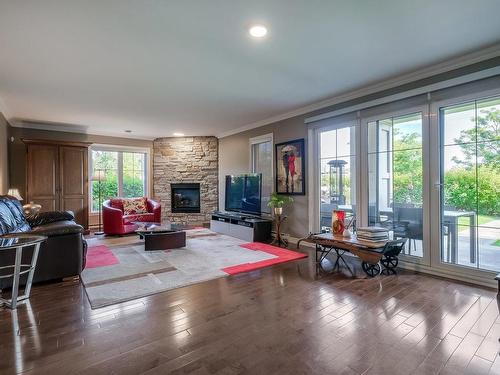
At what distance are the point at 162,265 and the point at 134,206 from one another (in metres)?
3.23

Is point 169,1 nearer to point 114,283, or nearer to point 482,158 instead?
point 114,283

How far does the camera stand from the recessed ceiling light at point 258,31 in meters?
2.42

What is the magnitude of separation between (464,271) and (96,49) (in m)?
4.74

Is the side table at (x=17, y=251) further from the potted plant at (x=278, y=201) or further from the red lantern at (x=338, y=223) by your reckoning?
the potted plant at (x=278, y=201)

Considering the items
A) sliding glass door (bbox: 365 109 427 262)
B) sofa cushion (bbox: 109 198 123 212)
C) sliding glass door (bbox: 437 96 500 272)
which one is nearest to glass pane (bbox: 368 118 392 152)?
sliding glass door (bbox: 365 109 427 262)

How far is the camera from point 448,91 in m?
3.20

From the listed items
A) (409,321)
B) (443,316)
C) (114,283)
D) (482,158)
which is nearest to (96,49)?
(114,283)

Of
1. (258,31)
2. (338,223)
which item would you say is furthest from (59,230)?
(338,223)

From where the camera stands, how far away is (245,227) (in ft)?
17.8

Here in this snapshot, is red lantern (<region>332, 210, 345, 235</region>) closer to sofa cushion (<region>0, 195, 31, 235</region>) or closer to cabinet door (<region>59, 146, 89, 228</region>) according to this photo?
sofa cushion (<region>0, 195, 31, 235</region>)

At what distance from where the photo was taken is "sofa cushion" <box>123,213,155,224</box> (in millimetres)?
5895

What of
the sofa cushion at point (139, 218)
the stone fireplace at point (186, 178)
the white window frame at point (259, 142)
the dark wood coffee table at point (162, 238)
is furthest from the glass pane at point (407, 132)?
the sofa cushion at point (139, 218)

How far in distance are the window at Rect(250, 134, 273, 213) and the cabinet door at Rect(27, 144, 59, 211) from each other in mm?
4390

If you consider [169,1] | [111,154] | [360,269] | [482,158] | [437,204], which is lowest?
[360,269]
